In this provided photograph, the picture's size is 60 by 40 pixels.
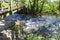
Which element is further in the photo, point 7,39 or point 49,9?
point 49,9

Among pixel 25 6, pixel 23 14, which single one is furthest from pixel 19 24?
pixel 25 6

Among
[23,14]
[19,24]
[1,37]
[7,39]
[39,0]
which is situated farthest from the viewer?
[39,0]

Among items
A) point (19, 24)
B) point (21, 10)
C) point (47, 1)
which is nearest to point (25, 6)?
point (21, 10)

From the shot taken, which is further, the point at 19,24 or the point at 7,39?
the point at 19,24

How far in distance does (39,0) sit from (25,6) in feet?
7.35

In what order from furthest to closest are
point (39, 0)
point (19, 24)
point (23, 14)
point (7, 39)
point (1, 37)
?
point (39, 0), point (23, 14), point (19, 24), point (1, 37), point (7, 39)

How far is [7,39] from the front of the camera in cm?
648

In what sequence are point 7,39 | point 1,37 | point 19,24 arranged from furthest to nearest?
point 19,24, point 1,37, point 7,39

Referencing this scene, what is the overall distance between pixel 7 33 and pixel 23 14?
58.0 feet

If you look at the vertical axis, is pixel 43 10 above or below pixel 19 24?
below

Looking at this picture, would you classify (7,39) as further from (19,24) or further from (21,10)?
(21,10)

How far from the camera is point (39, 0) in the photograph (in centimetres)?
2602

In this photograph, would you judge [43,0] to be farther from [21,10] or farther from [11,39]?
[11,39]

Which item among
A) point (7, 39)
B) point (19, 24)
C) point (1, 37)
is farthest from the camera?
point (19, 24)
